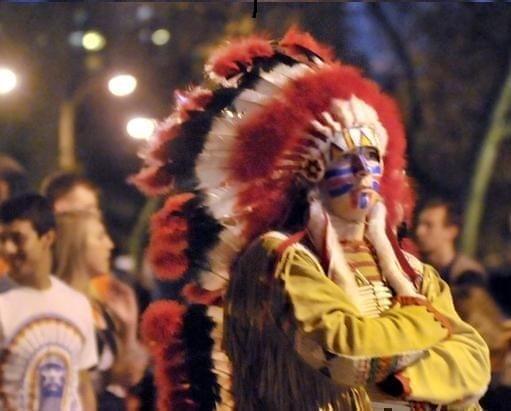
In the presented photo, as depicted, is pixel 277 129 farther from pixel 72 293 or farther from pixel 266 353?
pixel 72 293

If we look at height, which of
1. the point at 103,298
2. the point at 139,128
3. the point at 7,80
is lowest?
the point at 103,298

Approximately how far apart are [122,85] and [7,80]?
0.22 meters

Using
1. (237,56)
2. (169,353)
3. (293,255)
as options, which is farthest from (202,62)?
(169,353)

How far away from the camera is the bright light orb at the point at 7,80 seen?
1.89 m

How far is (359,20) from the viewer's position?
1.94 m

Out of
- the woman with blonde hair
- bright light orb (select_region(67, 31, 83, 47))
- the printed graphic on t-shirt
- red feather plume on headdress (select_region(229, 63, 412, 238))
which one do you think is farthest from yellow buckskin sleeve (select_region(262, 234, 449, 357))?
bright light orb (select_region(67, 31, 83, 47))

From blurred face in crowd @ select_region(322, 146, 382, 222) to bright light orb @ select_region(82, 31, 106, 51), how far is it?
51 cm

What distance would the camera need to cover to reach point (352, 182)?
5.73 ft

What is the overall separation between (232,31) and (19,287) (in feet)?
2.08

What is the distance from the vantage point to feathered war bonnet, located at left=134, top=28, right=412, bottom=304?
1747mm

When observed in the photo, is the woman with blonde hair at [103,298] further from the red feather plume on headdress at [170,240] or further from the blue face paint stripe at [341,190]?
the blue face paint stripe at [341,190]

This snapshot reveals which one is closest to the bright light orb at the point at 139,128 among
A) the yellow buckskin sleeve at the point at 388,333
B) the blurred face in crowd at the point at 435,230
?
the yellow buckskin sleeve at the point at 388,333

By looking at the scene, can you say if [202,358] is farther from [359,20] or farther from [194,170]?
[359,20]

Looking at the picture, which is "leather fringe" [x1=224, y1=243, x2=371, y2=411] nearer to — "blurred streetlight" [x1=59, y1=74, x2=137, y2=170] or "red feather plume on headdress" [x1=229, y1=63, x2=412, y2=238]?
"red feather plume on headdress" [x1=229, y1=63, x2=412, y2=238]
